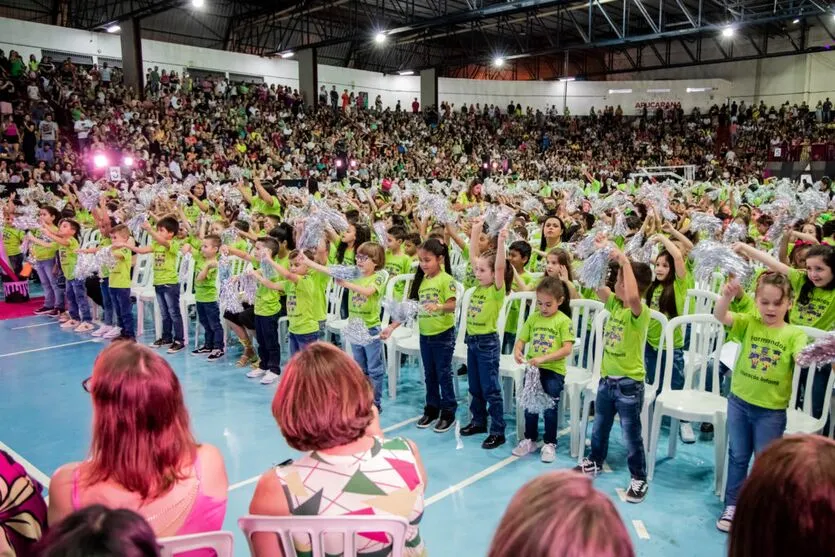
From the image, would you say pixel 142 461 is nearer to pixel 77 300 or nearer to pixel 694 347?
pixel 694 347

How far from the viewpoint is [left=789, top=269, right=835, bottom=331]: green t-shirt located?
3712 millimetres

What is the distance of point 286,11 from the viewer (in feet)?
65.3

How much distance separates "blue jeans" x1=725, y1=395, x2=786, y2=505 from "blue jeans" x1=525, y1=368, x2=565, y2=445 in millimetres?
1028

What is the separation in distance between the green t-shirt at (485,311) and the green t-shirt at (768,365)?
149 centimetres

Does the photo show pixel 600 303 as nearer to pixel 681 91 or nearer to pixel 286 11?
pixel 286 11

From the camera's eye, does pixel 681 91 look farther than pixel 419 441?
Yes

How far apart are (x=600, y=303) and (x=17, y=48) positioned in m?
17.8

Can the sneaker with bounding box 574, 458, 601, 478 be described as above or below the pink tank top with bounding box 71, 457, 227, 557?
below

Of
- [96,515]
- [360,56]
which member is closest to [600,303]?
[96,515]

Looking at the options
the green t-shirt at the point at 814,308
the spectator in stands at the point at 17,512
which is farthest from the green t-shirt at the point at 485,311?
the spectator in stands at the point at 17,512

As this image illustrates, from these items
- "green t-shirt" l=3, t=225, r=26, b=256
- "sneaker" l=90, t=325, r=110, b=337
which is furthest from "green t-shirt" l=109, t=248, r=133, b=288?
"green t-shirt" l=3, t=225, r=26, b=256

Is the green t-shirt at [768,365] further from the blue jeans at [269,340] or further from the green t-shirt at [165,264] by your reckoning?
the green t-shirt at [165,264]

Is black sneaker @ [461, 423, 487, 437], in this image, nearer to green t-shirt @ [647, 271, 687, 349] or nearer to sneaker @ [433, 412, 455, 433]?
sneaker @ [433, 412, 455, 433]

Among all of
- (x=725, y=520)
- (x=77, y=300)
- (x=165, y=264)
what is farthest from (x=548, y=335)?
(x=77, y=300)
